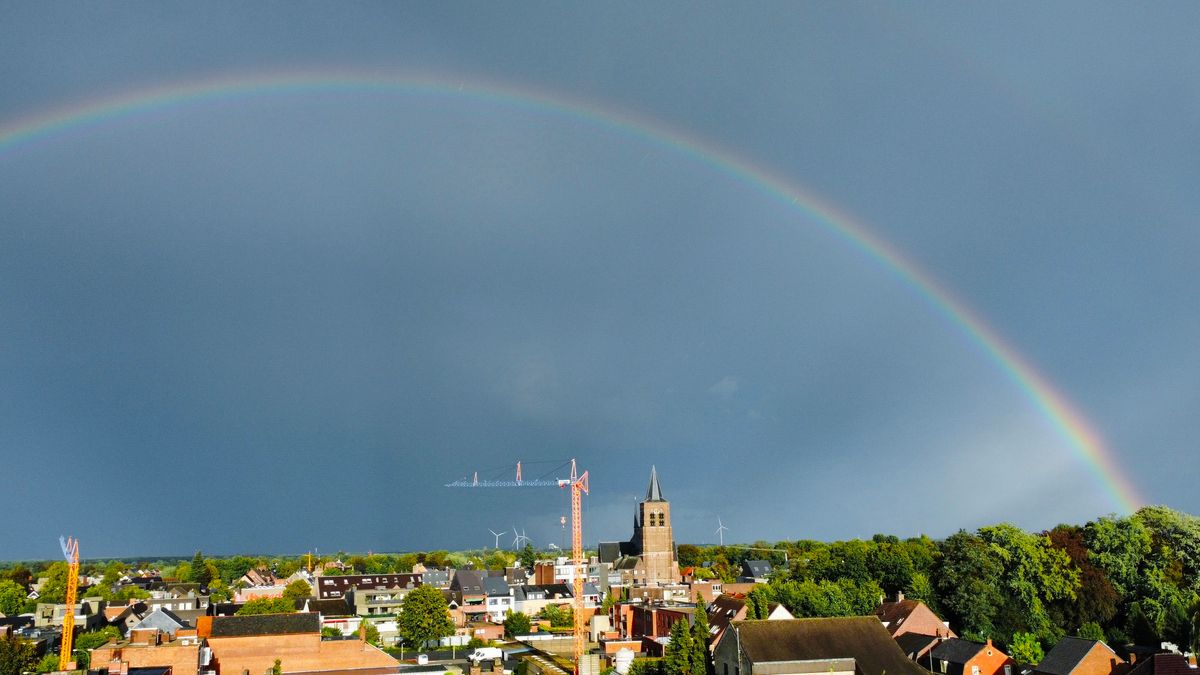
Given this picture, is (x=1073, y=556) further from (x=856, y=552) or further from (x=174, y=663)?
(x=174, y=663)

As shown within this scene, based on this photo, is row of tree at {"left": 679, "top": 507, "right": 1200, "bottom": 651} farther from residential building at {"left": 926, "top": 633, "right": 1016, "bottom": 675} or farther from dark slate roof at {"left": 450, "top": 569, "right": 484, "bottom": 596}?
dark slate roof at {"left": 450, "top": 569, "right": 484, "bottom": 596}

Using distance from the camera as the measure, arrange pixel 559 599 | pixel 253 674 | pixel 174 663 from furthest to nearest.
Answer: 1. pixel 559 599
2. pixel 253 674
3. pixel 174 663

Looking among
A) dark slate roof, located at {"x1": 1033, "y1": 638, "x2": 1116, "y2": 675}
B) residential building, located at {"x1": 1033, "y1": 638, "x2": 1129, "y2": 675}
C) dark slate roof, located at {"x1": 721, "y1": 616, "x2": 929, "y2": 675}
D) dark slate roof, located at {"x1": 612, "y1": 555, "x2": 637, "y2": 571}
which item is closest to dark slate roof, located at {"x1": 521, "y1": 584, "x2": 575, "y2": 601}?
dark slate roof, located at {"x1": 612, "y1": 555, "x2": 637, "y2": 571}

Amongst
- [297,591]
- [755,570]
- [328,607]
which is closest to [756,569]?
[755,570]

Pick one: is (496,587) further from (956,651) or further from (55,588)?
(956,651)

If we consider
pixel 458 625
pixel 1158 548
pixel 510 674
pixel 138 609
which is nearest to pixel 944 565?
pixel 1158 548

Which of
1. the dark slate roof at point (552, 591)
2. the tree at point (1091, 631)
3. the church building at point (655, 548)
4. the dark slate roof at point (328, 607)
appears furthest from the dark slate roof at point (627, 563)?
the tree at point (1091, 631)
